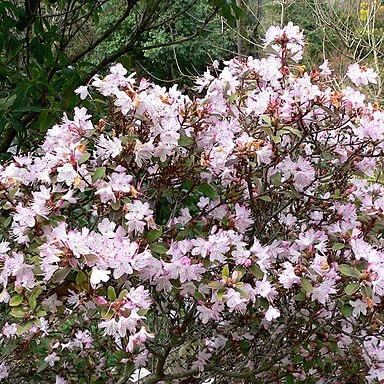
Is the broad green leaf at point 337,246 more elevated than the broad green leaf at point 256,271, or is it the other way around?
the broad green leaf at point 337,246

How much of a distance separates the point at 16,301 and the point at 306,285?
603 mm

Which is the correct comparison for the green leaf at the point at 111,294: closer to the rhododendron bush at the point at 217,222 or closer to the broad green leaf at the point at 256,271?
the rhododendron bush at the point at 217,222

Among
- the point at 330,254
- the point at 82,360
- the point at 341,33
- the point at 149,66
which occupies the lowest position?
the point at 330,254

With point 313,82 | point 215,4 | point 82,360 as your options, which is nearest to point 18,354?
point 82,360

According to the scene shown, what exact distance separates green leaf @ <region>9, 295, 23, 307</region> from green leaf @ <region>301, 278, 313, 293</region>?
0.59 m

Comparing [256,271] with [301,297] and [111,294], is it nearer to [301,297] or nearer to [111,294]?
[301,297]

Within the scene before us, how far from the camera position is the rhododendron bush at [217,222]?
1.24m

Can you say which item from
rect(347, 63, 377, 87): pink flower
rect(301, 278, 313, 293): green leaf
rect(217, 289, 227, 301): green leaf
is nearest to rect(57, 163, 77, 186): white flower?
rect(217, 289, 227, 301): green leaf

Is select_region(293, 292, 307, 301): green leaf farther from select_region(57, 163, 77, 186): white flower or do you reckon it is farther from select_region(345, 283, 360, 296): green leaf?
select_region(57, 163, 77, 186): white flower

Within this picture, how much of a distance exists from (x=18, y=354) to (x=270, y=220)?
36.5 inches

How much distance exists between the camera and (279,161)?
1.50 metres

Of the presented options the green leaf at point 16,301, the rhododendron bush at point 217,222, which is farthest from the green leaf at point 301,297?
the green leaf at point 16,301

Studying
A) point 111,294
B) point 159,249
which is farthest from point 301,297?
point 111,294

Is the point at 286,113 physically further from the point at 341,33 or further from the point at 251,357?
the point at 341,33
